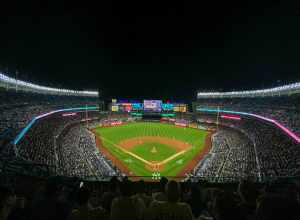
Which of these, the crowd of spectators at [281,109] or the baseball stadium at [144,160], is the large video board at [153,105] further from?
the crowd of spectators at [281,109]

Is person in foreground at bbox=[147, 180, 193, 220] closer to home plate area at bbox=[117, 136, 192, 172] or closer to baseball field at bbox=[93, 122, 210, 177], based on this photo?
baseball field at bbox=[93, 122, 210, 177]

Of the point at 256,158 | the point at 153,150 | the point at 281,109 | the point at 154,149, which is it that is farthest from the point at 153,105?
the point at 256,158

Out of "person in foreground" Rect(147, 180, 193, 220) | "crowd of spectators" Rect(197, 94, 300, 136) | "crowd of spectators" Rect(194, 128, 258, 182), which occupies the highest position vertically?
"crowd of spectators" Rect(197, 94, 300, 136)

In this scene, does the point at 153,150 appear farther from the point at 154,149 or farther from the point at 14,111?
the point at 14,111

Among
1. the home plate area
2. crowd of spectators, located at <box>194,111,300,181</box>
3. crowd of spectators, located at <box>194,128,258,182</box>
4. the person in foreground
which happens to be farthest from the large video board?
the person in foreground

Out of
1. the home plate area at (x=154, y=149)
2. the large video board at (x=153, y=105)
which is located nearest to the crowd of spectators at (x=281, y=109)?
the home plate area at (x=154, y=149)

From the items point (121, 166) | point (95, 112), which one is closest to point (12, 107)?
point (121, 166)

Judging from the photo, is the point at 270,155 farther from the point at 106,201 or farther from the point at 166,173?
the point at 106,201
